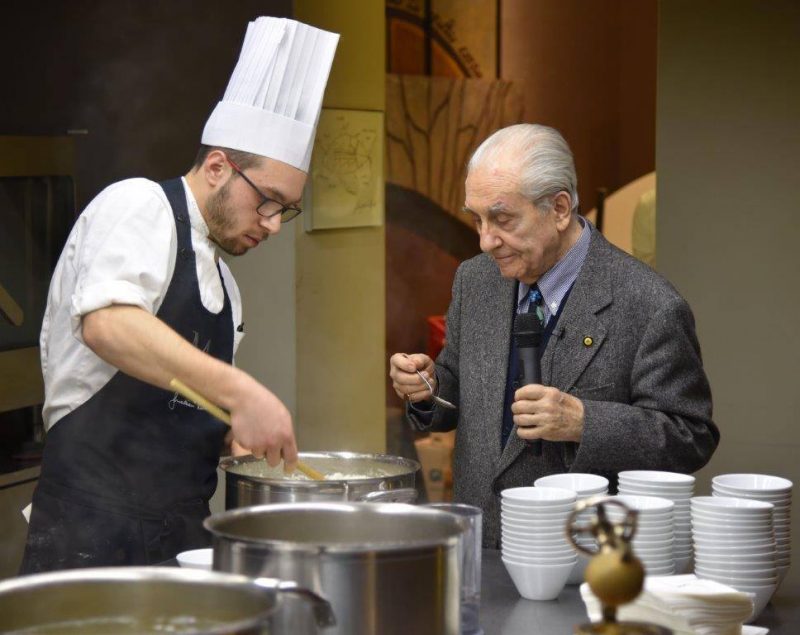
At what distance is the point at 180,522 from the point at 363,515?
1.11 meters

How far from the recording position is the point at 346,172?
5.50 m

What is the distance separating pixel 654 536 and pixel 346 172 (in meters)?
3.71

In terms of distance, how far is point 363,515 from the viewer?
1.66 metres

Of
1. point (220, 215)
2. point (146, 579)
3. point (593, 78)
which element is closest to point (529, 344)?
point (220, 215)

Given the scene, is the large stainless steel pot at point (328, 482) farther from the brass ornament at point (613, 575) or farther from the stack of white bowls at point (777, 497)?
the brass ornament at point (613, 575)

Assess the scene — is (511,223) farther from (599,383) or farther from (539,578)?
(539,578)

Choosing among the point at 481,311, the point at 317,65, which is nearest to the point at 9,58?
the point at 317,65

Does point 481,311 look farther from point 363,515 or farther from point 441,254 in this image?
point 441,254

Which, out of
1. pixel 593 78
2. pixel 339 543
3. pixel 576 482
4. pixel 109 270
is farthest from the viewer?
pixel 593 78

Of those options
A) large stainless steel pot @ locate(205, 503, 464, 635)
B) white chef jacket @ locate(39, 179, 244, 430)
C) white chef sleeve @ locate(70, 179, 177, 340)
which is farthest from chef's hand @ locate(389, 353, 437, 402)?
large stainless steel pot @ locate(205, 503, 464, 635)

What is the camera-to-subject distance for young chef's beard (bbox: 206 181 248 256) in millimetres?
2705

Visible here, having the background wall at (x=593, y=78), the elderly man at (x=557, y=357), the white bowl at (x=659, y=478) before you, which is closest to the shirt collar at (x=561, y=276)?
the elderly man at (x=557, y=357)

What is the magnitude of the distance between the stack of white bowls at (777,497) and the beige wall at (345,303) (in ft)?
10.5

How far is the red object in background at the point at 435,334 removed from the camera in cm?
708
